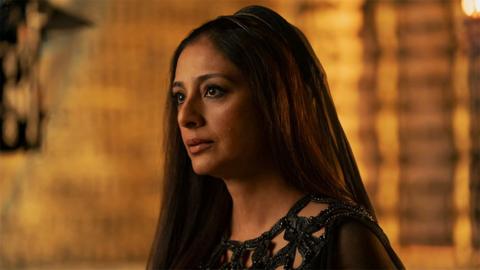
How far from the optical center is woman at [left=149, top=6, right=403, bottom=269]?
201 cm

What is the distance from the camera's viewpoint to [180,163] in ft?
7.55

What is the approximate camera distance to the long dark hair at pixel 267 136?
2059 mm

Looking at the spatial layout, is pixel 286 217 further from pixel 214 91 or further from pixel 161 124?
pixel 161 124

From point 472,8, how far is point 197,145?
4.65 metres

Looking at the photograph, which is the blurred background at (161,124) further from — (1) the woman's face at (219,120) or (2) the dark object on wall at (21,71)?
(1) the woman's face at (219,120)

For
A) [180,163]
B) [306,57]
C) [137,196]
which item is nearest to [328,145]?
[306,57]

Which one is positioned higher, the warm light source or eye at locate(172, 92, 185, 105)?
the warm light source

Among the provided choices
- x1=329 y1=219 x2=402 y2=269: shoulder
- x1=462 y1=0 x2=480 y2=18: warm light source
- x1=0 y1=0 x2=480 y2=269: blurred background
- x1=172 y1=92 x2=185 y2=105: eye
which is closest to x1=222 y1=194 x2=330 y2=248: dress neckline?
x1=329 y1=219 x2=402 y2=269: shoulder

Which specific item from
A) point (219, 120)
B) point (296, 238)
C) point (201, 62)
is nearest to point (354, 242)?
point (296, 238)

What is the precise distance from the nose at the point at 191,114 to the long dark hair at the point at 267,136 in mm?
123

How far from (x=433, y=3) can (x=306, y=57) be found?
16.7 feet

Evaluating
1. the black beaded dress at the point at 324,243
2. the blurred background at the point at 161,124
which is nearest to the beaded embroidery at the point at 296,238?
the black beaded dress at the point at 324,243

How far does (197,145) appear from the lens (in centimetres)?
208

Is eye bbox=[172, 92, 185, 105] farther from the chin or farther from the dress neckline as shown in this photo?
the dress neckline
